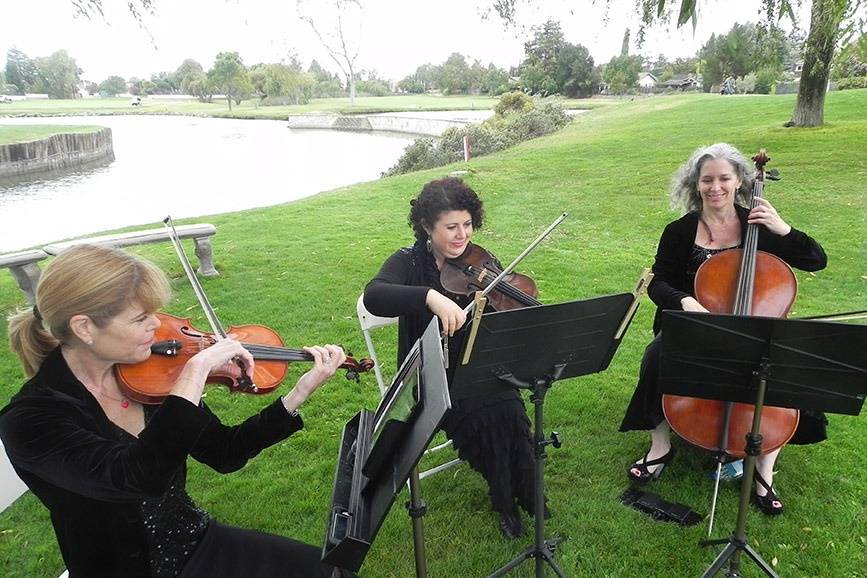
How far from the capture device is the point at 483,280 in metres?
2.83

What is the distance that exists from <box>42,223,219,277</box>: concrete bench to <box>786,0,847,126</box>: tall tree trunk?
23.5 feet

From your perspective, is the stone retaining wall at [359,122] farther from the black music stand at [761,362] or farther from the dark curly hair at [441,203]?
the black music stand at [761,362]

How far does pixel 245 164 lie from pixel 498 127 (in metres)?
9.17

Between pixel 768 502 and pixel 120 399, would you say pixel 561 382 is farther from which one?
pixel 120 399

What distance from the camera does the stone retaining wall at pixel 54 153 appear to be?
20.7 metres

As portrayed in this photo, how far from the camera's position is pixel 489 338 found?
1.85m

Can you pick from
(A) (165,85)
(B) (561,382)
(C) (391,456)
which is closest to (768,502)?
(B) (561,382)

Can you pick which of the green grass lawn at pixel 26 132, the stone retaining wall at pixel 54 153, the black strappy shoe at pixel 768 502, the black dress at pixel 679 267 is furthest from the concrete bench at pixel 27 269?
the green grass lawn at pixel 26 132

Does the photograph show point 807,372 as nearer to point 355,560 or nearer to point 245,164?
point 355,560

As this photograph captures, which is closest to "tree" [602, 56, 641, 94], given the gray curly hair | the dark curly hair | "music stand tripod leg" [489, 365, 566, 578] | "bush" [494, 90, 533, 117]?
"bush" [494, 90, 533, 117]

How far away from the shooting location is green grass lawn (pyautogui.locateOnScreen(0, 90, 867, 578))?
264 centimetres

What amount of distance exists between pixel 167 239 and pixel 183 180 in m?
13.2

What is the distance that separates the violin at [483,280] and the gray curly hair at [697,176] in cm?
120

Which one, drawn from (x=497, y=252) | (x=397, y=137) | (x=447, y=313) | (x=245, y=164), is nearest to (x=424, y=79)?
(x=397, y=137)
